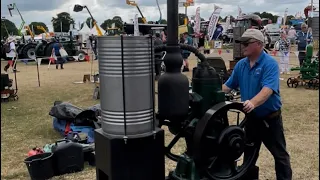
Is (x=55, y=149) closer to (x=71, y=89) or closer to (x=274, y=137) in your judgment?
(x=274, y=137)

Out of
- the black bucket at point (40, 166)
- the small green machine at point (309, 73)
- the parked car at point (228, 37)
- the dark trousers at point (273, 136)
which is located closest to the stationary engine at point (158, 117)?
the dark trousers at point (273, 136)

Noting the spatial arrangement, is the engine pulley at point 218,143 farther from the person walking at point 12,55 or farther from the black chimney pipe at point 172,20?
the person walking at point 12,55

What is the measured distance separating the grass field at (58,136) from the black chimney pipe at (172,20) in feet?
6.70

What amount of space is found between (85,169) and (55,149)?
17.8 inches

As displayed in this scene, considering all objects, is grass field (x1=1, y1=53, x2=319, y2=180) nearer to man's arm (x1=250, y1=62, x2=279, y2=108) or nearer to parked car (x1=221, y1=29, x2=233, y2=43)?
man's arm (x1=250, y1=62, x2=279, y2=108)

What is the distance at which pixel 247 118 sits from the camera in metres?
2.98

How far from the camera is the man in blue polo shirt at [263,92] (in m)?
2.97

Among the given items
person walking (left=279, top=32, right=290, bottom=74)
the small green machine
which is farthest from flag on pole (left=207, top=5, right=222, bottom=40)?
the small green machine

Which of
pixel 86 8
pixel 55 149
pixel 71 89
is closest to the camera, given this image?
pixel 55 149

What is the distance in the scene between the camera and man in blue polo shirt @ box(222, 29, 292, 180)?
2967 millimetres

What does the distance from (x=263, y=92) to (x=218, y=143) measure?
0.55 metres

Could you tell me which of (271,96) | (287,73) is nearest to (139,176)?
(271,96)

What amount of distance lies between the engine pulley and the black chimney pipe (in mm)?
560

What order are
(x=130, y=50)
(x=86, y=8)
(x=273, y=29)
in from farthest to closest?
(x=273, y=29)
(x=86, y=8)
(x=130, y=50)
